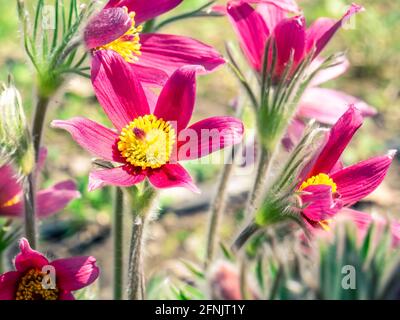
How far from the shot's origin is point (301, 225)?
3.10 ft

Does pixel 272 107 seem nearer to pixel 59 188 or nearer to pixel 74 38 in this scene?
pixel 74 38

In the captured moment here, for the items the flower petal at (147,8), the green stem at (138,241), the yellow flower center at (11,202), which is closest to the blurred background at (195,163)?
the yellow flower center at (11,202)

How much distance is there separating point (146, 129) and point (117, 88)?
7cm

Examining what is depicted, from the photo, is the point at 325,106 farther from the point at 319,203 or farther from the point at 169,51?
the point at 319,203

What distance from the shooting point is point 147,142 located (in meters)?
0.97

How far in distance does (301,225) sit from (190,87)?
0.77ft

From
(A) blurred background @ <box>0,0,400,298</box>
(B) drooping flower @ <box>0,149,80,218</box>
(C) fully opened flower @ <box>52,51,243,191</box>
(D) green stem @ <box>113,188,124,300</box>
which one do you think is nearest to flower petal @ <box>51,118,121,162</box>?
(C) fully opened flower @ <box>52,51,243,191</box>

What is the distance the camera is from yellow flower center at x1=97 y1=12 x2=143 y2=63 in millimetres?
1057

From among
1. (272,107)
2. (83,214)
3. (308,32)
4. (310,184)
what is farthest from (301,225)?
(83,214)

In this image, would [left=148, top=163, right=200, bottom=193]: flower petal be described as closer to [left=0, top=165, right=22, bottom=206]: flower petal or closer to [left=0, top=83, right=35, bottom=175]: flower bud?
[left=0, top=83, right=35, bottom=175]: flower bud

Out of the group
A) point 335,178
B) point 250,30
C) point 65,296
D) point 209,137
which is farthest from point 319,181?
point 65,296

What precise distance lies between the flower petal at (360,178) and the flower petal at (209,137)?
6.3 inches

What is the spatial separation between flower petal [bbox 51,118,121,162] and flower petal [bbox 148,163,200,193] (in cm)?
6

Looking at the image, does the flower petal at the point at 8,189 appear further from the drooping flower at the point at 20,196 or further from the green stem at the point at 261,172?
the green stem at the point at 261,172
